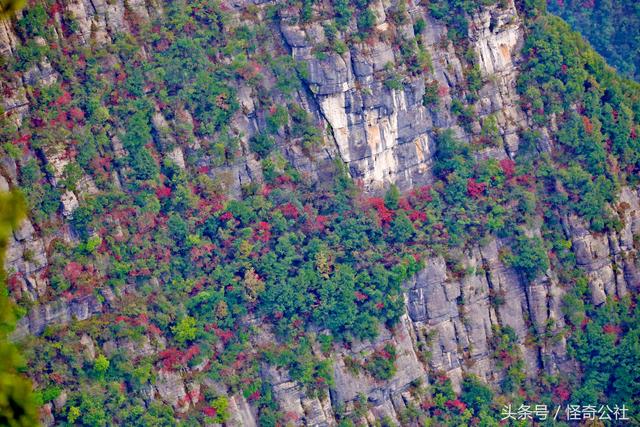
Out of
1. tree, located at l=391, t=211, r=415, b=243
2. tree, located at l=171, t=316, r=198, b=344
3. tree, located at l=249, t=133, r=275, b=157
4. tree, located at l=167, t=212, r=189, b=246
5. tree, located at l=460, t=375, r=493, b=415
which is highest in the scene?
tree, located at l=249, t=133, r=275, b=157

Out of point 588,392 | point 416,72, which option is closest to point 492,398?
point 588,392

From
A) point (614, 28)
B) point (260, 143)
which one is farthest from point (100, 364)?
point (614, 28)

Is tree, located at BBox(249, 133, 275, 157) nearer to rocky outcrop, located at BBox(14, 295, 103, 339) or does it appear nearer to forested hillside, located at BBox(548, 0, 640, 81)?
rocky outcrop, located at BBox(14, 295, 103, 339)

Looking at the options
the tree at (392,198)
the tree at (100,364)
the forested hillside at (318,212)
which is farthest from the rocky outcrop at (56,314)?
the tree at (392,198)

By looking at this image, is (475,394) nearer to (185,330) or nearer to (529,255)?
(529,255)

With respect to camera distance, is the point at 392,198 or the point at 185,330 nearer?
the point at 185,330

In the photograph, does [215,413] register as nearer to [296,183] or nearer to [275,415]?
[275,415]

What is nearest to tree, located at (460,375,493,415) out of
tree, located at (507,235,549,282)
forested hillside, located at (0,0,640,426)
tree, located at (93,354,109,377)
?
forested hillside, located at (0,0,640,426)
